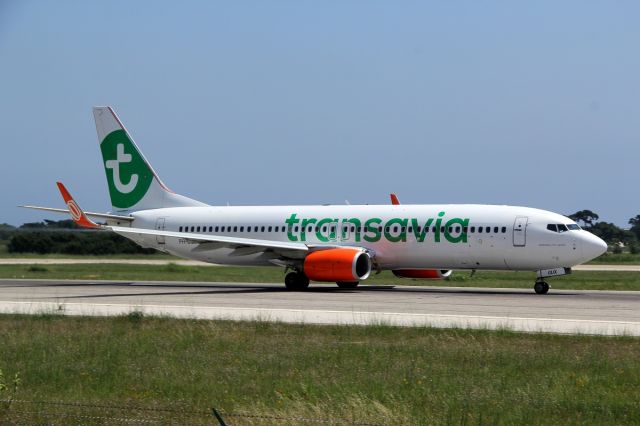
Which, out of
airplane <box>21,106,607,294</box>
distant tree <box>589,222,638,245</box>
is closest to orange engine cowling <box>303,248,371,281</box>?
airplane <box>21,106,607,294</box>

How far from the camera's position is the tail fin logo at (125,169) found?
155ft

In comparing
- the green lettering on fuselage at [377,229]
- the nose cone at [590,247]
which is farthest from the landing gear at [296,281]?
the nose cone at [590,247]

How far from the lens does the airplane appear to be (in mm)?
36656

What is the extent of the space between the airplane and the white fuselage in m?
0.04

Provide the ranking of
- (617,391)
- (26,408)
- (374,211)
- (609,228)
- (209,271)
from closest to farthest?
(26,408) < (617,391) < (374,211) < (209,271) < (609,228)

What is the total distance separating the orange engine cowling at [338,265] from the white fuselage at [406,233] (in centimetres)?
143

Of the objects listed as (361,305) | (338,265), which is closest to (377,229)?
(338,265)

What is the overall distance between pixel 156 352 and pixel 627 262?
217 ft

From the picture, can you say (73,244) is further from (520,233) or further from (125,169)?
(520,233)

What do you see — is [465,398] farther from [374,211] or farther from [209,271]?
[209,271]

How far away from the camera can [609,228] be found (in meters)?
128

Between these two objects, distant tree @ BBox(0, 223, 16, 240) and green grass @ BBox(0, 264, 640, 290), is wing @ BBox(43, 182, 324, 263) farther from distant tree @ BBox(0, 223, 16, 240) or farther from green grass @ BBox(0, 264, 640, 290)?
distant tree @ BBox(0, 223, 16, 240)

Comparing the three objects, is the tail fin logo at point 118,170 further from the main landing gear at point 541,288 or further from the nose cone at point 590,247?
the nose cone at point 590,247

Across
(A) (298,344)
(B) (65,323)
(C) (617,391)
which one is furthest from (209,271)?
(C) (617,391)
